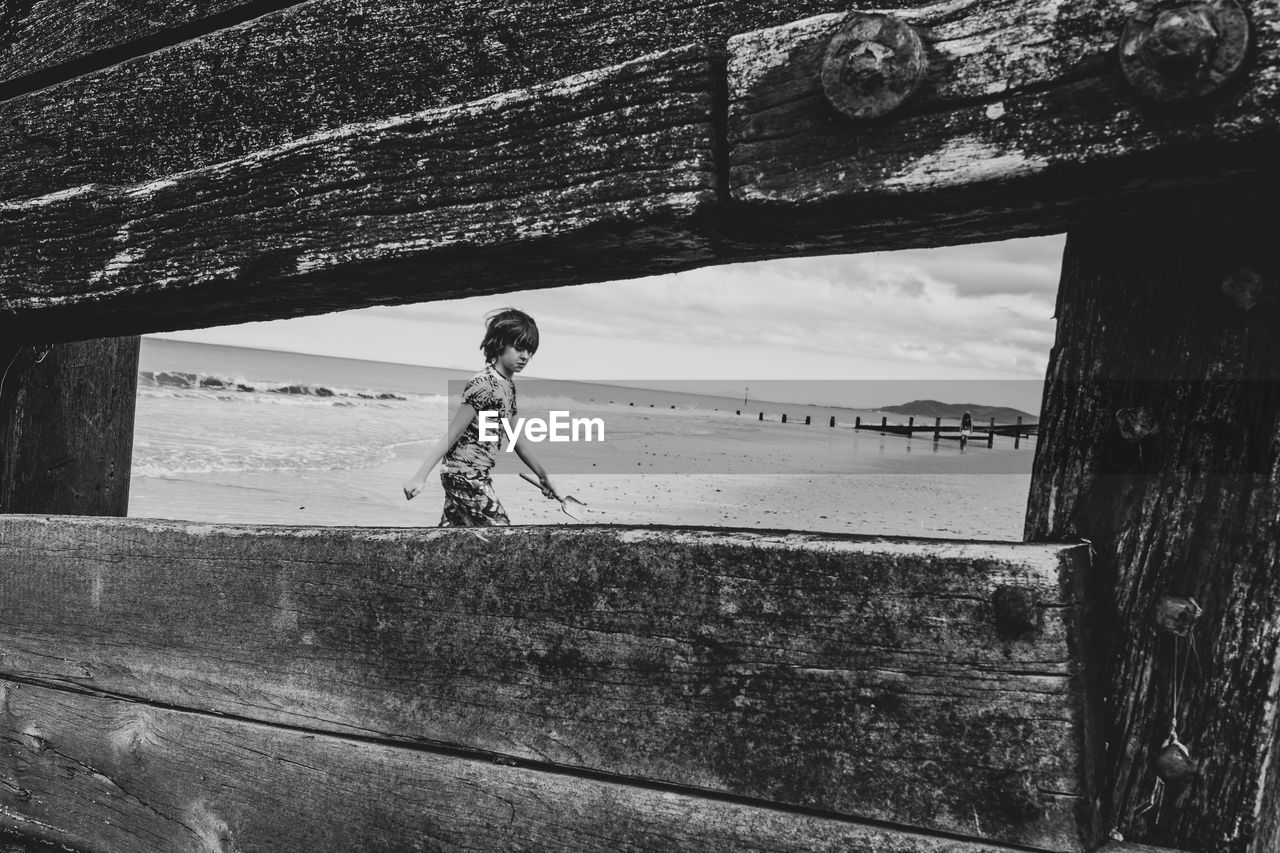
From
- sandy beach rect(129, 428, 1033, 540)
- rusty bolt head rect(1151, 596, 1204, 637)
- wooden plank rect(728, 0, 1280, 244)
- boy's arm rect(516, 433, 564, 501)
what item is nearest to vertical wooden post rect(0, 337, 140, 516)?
Answer: wooden plank rect(728, 0, 1280, 244)

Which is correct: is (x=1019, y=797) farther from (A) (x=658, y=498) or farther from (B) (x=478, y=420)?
(A) (x=658, y=498)

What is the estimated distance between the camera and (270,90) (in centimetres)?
127

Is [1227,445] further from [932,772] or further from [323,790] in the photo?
[323,790]

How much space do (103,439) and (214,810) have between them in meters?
1.15

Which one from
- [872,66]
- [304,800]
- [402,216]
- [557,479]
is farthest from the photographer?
[557,479]

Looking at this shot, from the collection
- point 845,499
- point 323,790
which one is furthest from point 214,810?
point 845,499

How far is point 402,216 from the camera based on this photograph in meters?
1.11

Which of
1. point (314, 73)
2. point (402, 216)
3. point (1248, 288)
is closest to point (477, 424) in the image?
point (314, 73)

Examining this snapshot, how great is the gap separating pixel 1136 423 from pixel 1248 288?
0.50 ft

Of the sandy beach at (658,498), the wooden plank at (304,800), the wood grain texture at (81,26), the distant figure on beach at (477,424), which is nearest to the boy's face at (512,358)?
the distant figure on beach at (477,424)

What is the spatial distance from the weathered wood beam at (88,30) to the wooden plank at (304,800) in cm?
105

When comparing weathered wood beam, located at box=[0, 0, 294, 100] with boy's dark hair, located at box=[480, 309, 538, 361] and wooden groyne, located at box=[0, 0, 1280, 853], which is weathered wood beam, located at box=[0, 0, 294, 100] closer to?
wooden groyne, located at box=[0, 0, 1280, 853]

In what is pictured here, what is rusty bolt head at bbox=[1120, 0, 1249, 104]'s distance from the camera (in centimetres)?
69

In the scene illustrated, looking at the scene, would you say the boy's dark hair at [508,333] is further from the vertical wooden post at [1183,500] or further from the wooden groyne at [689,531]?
the vertical wooden post at [1183,500]
